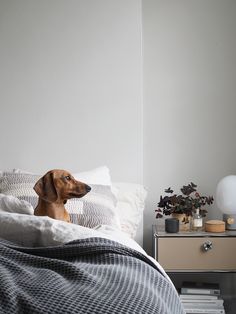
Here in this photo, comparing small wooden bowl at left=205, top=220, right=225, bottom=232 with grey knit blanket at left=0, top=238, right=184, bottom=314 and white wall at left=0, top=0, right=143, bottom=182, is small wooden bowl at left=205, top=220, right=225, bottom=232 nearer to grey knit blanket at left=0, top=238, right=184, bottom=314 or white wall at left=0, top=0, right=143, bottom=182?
white wall at left=0, top=0, right=143, bottom=182

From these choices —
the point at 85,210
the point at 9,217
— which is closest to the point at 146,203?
the point at 85,210

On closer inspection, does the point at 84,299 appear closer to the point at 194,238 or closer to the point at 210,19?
the point at 194,238

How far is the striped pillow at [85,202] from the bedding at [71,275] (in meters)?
0.65

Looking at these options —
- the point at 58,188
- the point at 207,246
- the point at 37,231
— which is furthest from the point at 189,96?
the point at 37,231

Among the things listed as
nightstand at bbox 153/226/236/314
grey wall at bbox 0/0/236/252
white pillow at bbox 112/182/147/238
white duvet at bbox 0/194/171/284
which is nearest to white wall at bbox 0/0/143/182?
grey wall at bbox 0/0/236/252

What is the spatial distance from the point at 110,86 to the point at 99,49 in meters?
0.24

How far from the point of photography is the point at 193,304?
2.76 metres

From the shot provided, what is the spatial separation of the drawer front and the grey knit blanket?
1340 millimetres

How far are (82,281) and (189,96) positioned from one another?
2307 mm

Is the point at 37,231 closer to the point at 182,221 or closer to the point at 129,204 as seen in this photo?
the point at 129,204

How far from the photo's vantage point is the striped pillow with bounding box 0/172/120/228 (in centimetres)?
225

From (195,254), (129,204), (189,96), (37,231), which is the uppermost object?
(189,96)

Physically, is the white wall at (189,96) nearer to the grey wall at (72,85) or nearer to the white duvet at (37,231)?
the grey wall at (72,85)

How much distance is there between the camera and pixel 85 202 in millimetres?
2334
